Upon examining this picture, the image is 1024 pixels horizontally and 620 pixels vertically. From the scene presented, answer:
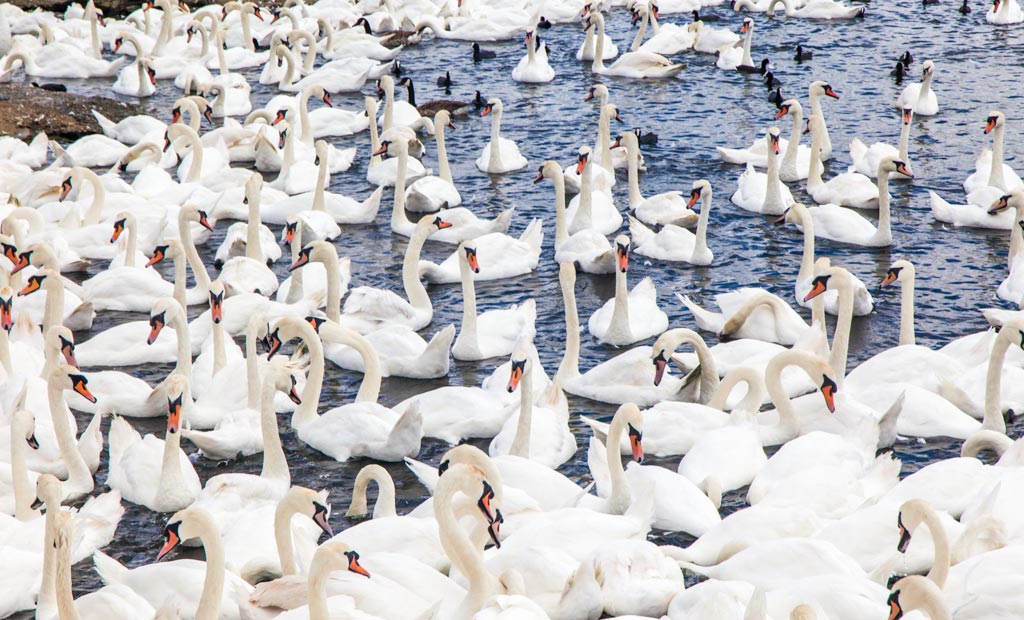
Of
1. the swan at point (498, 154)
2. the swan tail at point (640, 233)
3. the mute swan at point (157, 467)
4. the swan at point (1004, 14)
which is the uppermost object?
the swan at point (1004, 14)

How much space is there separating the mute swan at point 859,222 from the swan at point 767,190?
28.5 inches

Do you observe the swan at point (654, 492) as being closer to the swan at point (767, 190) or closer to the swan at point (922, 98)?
the swan at point (767, 190)

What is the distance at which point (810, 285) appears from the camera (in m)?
13.5

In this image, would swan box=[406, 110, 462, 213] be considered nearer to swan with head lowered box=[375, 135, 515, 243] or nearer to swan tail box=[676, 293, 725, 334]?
swan with head lowered box=[375, 135, 515, 243]

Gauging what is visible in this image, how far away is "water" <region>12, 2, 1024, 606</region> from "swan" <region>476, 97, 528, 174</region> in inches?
7.0

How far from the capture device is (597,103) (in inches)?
853

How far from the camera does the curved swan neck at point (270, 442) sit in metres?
9.98

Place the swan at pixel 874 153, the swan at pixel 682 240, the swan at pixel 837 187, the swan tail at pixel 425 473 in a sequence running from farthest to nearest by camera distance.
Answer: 1. the swan at pixel 874 153
2. the swan at pixel 837 187
3. the swan at pixel 682 240
4. the swan tail at pixel 425 473

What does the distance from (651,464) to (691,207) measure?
18.8 feet

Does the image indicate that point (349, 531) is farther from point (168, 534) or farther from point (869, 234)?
point (869, 234)

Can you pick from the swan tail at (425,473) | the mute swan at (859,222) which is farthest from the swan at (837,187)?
the swan tail at (425,473)

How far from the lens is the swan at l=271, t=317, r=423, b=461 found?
34.2 ft

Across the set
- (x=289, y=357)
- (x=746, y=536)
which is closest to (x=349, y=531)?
(x=746, y=536)

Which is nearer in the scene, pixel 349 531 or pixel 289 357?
pixel 349 531
